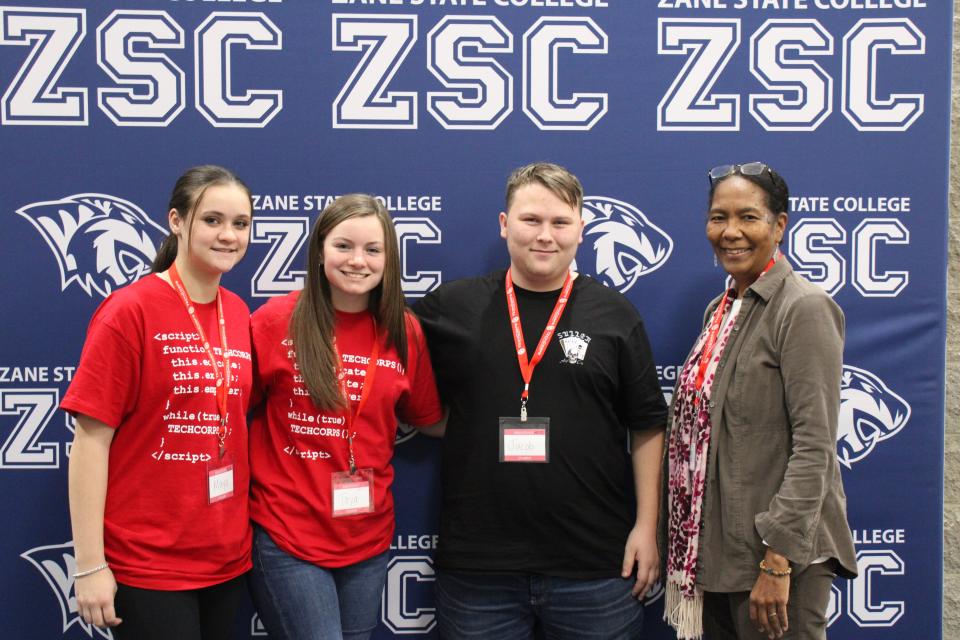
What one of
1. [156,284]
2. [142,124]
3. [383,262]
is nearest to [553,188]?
[383,262]

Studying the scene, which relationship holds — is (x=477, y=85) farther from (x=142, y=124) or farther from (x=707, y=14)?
(x=142, y=124)

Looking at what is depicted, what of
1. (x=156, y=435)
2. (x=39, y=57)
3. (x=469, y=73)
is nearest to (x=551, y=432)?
(x=156, y=435)

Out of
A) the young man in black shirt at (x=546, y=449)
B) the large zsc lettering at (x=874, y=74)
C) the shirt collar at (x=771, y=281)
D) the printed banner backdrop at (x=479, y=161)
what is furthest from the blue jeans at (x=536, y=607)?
the large zsc lettering at (x=874, y=74)

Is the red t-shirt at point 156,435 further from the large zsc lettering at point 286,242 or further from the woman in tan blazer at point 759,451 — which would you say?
the woman in tan blazer at point 759,451

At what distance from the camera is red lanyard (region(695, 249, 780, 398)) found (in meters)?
1.76

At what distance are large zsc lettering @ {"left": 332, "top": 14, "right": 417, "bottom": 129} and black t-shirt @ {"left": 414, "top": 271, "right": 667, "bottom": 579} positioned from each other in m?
0.74

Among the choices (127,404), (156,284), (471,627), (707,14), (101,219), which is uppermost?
(707,14)

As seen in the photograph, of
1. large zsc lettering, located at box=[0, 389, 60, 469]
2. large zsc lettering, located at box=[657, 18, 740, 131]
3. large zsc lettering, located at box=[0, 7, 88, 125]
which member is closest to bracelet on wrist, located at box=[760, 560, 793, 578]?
large zsc lettering, located at box=[657, 18, 740, 131]

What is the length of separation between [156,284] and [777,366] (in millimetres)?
1471

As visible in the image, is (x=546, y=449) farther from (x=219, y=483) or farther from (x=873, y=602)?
(x=873, y=602)

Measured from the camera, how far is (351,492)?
1806 mm

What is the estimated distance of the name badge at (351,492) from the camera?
1789 millimetres

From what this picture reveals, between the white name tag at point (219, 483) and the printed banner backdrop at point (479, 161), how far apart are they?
0.63 m

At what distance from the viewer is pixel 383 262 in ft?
5.91
